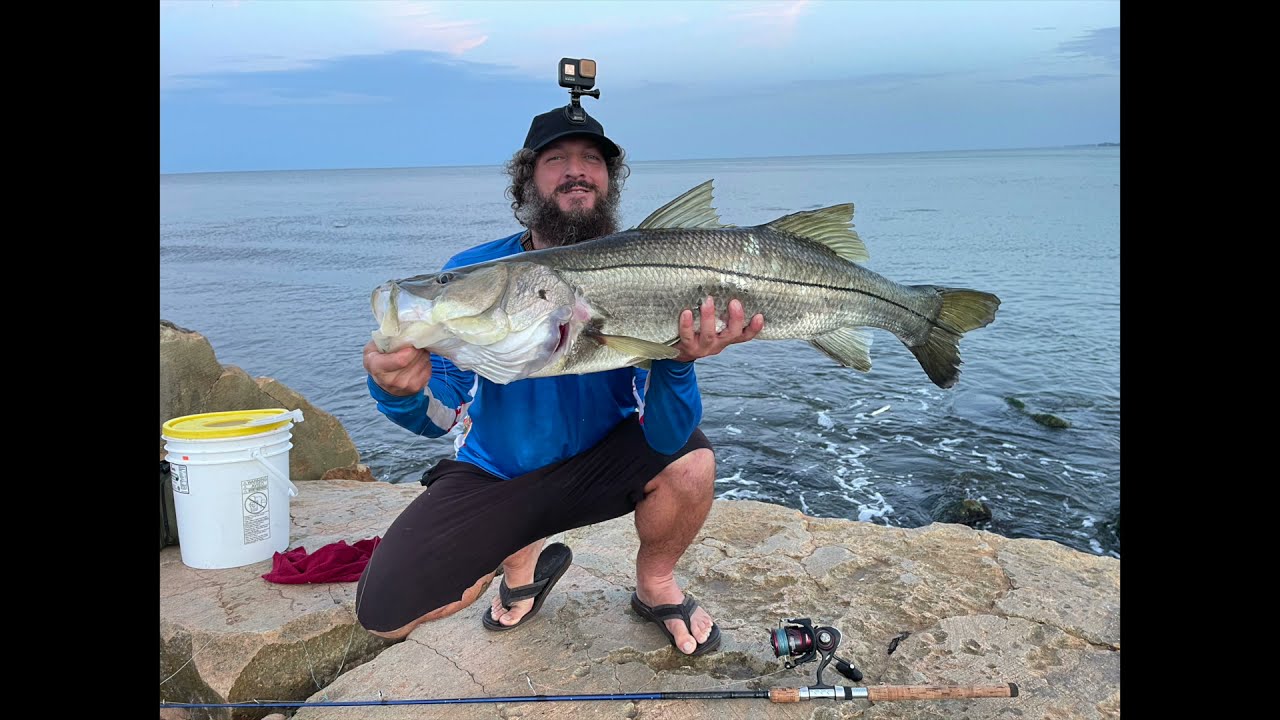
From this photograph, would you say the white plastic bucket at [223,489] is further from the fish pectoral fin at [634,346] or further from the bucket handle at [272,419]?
the fish pectoral fin at [634,346]

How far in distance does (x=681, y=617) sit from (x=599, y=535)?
1.28m

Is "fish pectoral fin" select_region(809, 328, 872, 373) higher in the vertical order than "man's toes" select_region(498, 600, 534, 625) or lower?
higher

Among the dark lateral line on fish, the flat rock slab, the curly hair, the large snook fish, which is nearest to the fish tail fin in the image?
the large snook fish

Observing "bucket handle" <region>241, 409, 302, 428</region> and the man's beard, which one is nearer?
the man's beard

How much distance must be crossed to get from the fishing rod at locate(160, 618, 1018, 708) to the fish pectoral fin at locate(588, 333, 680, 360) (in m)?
1.20

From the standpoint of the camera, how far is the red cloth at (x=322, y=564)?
4.08m

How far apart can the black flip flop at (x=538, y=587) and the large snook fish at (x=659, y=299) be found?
1.28 metres

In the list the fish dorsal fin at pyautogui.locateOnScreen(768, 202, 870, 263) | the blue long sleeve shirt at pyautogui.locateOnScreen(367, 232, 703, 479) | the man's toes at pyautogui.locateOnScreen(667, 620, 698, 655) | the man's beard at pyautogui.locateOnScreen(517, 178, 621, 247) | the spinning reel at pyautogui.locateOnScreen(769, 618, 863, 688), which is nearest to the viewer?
the spinning reel at pyautogui.locateOnScreen(769, 618, 863, 688)

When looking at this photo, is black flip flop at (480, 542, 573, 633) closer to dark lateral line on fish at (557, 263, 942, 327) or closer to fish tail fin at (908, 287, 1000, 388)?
dark lateral line on fish at (557, 263, 942, 327)

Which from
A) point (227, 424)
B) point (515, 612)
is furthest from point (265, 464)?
point (515, 612)

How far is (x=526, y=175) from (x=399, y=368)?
170 cm

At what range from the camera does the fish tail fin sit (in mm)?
3266

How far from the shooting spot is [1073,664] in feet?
10.5
